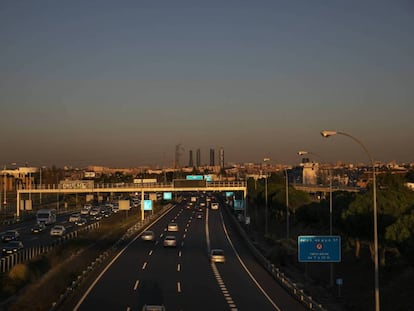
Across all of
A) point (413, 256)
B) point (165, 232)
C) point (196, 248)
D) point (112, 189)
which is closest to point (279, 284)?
point (413, 256)

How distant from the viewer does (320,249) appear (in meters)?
32.8

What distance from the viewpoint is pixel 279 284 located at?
35312mm

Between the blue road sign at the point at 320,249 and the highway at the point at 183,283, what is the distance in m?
2.17

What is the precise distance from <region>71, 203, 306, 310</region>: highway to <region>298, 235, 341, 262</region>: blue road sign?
85.5 inches

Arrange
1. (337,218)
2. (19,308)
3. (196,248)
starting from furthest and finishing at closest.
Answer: (196,248) < (337,218) < (19,308)

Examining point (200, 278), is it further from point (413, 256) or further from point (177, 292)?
point (413, 256)

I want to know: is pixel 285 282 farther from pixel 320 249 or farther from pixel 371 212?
pixel 371 212

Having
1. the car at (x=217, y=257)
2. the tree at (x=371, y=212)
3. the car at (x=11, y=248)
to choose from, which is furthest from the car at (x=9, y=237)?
the tree at (x=371, y=212)

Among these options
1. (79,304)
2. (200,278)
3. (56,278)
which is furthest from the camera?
(200,278)

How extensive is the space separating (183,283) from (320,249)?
24.6 ft

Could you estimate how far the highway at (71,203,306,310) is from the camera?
91.2ft

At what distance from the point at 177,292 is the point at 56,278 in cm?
659

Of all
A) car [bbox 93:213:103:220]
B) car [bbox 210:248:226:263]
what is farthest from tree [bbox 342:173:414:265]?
car [bbox 93:213:103:220]

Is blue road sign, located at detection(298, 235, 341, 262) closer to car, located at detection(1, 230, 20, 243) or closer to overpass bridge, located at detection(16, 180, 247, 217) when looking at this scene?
car, located at detection(1, 230, 20, 243)
